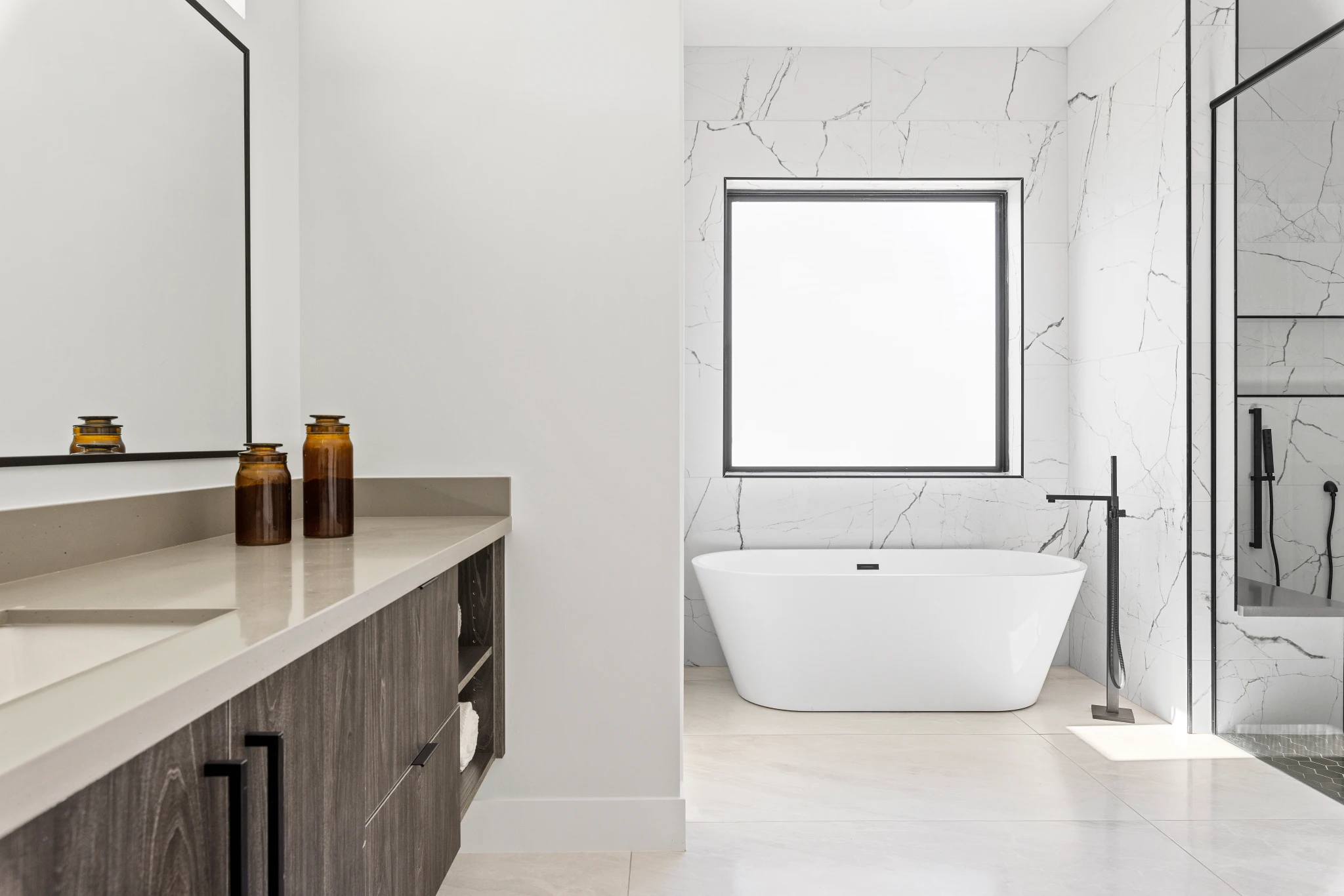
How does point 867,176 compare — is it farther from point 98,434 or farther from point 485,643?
point 98,434

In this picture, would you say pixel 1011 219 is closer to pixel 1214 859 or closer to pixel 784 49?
pixel 784 49

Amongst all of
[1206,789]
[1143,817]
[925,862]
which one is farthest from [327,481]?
[1206,789]

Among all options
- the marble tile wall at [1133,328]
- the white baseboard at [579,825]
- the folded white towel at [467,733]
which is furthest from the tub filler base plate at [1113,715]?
the folded white towel at [467,733]

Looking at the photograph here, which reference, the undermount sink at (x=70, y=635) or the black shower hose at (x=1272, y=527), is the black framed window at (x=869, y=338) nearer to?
the black shower hose at (x=1272, y=527)

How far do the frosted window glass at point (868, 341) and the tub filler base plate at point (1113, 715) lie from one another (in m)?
1.23

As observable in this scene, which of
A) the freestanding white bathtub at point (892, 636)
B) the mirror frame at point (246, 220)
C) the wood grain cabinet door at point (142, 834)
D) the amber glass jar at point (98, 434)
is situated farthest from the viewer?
the freestanding white bathtub at point (892, 636)

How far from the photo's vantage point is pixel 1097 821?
7.43 feet

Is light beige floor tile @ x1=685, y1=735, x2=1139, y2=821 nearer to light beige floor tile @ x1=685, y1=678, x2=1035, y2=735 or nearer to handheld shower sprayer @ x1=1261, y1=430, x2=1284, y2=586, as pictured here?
light beige floor tile @ x1=685, y1=678, x2=1035, y2=735

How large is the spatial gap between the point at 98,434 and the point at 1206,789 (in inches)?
115

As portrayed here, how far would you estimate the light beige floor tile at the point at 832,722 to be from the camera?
118 inches

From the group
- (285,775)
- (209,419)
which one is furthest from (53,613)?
(209,419)

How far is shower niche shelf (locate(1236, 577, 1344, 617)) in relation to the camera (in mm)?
2494

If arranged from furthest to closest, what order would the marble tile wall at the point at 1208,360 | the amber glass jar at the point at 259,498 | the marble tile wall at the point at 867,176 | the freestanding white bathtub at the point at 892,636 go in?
1. the marble tile wall at the point at 867,176
2. the freestanding white bathtub at the point at 892,636
3. the marble tile wall at the point at 1208,360
4. the amber glass jar at the point at 259,498

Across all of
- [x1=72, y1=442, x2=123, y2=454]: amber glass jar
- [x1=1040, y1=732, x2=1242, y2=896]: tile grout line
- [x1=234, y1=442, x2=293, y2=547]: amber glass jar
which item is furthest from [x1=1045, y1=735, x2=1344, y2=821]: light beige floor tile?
[x1=72, y1=442, x2=123, y2=454]: amber glass jar
